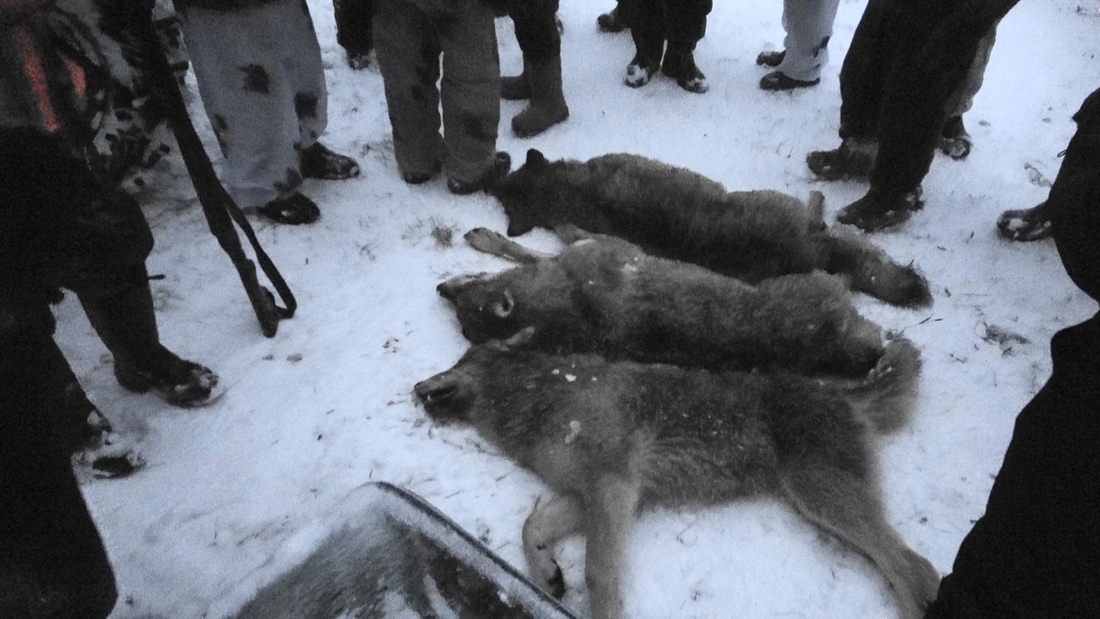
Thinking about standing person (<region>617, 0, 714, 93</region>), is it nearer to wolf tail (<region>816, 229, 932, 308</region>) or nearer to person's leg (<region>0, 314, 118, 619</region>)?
wolf tail (<region>816, 229, 932, 308</region>)

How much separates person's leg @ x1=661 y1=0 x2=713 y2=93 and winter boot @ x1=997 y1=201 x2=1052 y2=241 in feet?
8.50

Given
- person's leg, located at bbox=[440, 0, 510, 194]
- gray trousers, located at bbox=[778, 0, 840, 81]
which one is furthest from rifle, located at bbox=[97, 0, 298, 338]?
gray trousers, located at bbox=[778, 0, 840, 81]

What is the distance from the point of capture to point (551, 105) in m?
5.15

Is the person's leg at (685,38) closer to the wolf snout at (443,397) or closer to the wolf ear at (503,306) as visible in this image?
the wolf ear at (503,306)

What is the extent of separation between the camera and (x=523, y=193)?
444 cm

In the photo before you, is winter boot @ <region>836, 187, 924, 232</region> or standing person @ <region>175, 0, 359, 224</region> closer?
standing person @ <region>175, 0, 359, 224</region>

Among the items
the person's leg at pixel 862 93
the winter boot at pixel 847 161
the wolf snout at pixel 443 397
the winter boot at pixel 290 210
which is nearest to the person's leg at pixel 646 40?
the person's leg at pixel 862 93

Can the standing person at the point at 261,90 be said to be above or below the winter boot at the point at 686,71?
above

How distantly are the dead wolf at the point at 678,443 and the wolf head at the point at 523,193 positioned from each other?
4.66 ft

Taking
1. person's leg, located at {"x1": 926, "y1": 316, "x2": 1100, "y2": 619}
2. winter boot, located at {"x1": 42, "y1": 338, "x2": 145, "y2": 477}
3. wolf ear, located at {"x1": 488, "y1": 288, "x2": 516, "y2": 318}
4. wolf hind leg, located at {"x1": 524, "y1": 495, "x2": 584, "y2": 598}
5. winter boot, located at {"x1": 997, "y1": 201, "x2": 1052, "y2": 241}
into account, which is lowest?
wolf hind leg, located at {"x1": 524, "y1": 495, "x2": 584, "y2": 598}

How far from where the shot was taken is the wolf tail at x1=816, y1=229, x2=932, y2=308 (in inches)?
148

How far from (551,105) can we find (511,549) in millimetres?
3583

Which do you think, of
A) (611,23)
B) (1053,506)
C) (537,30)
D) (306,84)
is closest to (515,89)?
(537,30)

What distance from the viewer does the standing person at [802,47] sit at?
198 inches
